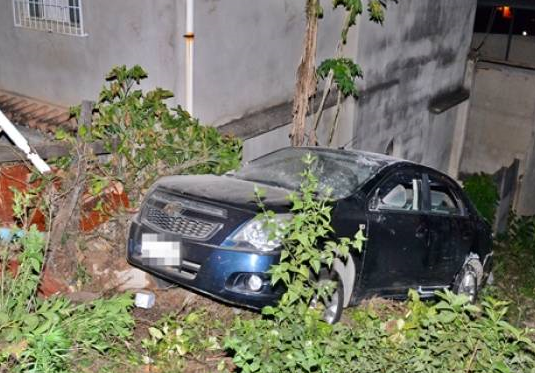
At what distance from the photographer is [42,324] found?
440cm

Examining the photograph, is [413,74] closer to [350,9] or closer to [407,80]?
[407,80]

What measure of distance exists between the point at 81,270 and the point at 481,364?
150 inches

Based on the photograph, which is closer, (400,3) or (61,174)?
(61,174)

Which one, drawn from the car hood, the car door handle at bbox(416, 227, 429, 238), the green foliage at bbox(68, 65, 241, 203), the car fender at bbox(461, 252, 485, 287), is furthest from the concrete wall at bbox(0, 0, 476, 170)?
the car fender at bbox(461, 252, 485, 287)

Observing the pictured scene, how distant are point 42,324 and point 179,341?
1.10 meters

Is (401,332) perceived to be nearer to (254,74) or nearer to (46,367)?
(46,367)

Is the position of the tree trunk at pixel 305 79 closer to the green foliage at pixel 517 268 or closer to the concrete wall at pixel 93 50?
the concrete wall at pixel 93 50

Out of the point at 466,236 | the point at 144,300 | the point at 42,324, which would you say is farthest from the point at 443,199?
the point at 42,324

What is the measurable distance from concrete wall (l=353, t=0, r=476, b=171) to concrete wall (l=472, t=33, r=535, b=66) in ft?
19.9

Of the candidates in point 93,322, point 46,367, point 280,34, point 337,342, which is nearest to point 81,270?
point 93,322

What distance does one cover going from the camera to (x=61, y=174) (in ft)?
22.1

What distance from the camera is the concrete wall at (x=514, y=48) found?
834 inches

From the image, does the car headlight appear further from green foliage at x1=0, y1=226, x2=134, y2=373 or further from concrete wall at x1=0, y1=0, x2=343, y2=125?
concrete wall at x1=0, y1=0, x2=343, y2=125

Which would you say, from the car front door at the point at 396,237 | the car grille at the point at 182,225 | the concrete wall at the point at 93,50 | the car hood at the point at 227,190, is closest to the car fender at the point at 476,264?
the car front door at the point at 396,237
